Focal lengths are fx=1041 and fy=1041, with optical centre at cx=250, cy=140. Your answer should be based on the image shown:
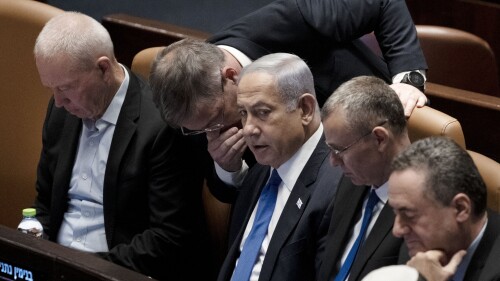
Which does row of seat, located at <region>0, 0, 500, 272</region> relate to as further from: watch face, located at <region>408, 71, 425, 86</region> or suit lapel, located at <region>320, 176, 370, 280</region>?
suit lapel, located at <region>320, 176, 370, 280</region>

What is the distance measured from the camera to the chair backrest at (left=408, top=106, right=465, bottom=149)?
56.9 inches

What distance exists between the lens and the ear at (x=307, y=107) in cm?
147

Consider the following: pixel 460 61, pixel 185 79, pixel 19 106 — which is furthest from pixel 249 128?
pixel 460 61

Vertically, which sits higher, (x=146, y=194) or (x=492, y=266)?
(x=492, y=266)

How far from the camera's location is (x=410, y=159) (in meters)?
1.19

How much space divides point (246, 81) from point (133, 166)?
0.32 metres

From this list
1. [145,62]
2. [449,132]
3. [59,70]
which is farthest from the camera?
[145,62]

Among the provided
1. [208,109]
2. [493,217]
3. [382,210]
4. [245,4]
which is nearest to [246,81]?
[208,109]

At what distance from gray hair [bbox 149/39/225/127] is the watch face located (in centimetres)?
29

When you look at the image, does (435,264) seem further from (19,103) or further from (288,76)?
(19,103)

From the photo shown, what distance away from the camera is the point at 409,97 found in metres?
1.52

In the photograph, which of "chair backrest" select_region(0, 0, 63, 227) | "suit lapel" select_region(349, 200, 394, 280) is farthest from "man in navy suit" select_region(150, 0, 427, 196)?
"chair backrest" select_region(0, 0, 63, 227)

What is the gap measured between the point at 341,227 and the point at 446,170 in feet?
0.86

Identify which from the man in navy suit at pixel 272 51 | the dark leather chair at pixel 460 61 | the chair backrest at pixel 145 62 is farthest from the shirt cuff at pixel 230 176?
the dark leather chair at pixel 460 61
